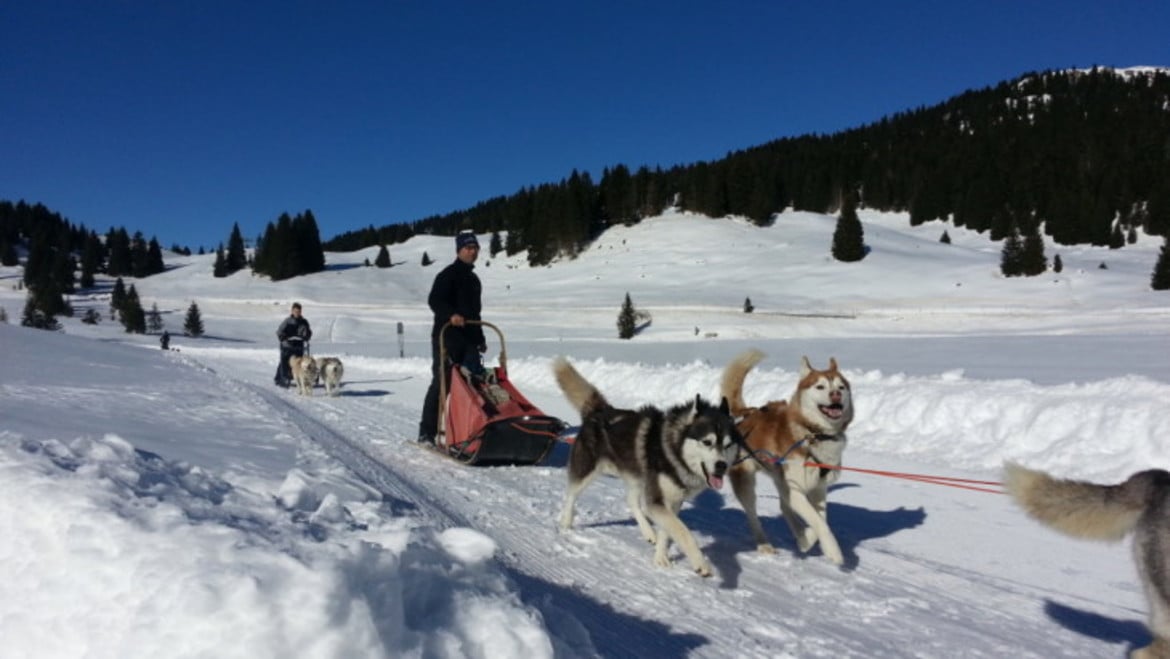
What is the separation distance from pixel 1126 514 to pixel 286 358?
1563 centimetres

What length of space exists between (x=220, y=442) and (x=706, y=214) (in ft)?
260

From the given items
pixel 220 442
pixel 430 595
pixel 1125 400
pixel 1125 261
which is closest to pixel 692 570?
pixel 430 595

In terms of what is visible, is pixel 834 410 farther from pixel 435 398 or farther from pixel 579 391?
pixel 435 398

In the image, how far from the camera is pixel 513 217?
280 feet

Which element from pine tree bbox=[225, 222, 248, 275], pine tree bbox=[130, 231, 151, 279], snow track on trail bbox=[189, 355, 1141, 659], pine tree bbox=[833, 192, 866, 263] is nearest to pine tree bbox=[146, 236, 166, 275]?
pine tree bbox=[130, 231, 151, 279]

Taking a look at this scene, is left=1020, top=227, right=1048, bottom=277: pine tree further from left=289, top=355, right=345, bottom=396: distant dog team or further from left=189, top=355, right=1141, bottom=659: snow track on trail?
left=189, top=355, right=1141, bottom=659: snow track on trail

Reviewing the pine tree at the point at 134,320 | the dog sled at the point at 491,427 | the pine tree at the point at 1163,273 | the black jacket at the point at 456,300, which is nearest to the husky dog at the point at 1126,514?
the dog sled at the point at 491,427

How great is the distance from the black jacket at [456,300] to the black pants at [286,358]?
844 centimetres

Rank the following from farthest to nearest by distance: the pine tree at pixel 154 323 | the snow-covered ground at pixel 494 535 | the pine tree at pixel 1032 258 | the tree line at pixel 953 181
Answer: the tree line at pixel 953 181, the pine tree at pixel 1032 258, the pine tree at pixel 154 323, the snow-covered ground at pixel 494 535

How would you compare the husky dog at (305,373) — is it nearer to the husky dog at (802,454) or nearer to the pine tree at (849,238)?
the husky dog at (802,454)

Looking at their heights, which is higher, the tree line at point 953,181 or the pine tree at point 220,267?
the tree line at point 953,181

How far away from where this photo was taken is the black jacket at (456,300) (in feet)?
26.8

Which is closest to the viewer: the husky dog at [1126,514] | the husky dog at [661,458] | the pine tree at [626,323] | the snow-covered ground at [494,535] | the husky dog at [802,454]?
the snow-covered ground at [494,535]

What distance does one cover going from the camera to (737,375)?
5.58m
